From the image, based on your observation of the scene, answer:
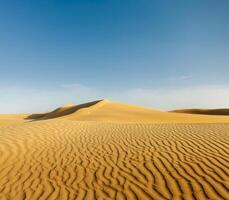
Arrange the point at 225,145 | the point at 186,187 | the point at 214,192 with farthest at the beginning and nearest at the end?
the point at 225,145, the point at 186,187, the point at 214,192

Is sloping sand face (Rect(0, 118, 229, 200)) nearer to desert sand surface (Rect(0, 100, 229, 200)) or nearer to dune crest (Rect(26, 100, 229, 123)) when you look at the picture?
desert sand surface (Rect(0, 100, 229, 200))

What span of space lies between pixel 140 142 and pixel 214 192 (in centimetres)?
477

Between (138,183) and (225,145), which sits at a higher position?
(225,145)

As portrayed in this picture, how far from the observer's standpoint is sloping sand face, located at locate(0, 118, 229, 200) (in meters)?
4.63

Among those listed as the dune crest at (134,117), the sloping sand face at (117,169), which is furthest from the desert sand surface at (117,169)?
the dune crest at (134,117)


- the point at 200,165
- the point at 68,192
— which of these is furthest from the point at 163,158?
the point at 68,192

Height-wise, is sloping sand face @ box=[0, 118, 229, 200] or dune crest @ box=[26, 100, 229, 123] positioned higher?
dune crest @ box=[26, 100, 229, 123]

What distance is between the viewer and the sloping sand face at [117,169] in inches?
182

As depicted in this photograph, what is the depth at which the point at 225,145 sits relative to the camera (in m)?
7.83

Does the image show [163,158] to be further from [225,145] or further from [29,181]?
[29,181]

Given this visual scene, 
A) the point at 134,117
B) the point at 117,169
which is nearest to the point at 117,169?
the point at 117,169

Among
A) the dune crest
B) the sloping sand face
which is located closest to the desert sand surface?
the sloping sand face

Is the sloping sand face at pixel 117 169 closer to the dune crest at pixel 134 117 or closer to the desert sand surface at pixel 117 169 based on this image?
the desert sand surface at pixel 117 169

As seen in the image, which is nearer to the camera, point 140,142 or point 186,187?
point 186,187
